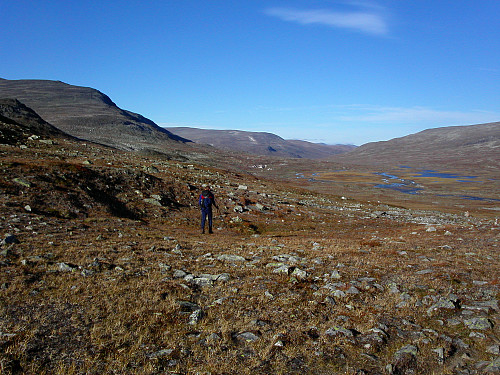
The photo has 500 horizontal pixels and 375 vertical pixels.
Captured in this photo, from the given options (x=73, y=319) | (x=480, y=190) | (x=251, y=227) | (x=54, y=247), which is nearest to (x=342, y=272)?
(x=73, y=319)

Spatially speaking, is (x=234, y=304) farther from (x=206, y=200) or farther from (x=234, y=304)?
(x=206, y=200)

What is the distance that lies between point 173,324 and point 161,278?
10.2ft

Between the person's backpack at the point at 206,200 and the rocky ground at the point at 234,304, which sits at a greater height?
the person's backpack at the point at 206,200

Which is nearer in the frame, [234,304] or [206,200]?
[234,304]

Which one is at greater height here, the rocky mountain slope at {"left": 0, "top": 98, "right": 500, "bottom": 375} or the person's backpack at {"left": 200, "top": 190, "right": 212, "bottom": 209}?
the person's backpack at {"left": 200, "top": 190, "right": 212, "bottom": 209}

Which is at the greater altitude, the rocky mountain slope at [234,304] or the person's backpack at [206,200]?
the person's backpack at [206,200]

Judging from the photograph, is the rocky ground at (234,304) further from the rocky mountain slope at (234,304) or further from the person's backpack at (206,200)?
the person's backpack at (206,200)

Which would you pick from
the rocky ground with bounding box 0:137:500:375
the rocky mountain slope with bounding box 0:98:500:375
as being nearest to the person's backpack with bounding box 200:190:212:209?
the rocky ground with bounding box 0:137:500:375

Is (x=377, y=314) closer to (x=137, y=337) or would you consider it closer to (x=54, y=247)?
(x=137, y=337)

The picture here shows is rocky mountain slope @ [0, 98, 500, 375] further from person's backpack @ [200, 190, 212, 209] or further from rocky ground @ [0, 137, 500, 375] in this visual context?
person's backpack @ [200, 190, 212, 209]

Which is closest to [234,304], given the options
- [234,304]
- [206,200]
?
[234,304]

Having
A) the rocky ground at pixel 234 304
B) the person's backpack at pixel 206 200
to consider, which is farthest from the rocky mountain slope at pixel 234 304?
the person's backpack at pixel 206 200

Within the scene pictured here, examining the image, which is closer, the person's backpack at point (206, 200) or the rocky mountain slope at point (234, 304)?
the rocky mountain slope at point (234, 304)

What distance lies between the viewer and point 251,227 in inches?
1038
